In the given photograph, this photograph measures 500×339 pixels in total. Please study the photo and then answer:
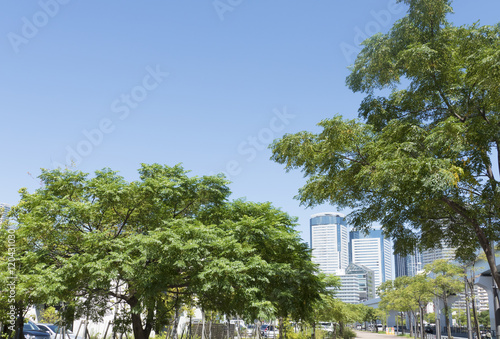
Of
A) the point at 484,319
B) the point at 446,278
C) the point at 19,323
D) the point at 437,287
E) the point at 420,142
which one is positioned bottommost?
the point at 484,319

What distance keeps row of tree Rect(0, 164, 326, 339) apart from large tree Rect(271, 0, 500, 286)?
312 cm

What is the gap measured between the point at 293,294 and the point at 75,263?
8.60 m

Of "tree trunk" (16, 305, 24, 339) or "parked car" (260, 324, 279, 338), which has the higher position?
"tree trunk" (16, 305, 24, 339)

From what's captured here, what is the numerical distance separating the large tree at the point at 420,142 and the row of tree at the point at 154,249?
3.12 meters

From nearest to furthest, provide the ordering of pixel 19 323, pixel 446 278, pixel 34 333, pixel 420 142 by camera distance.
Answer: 1. pixel 420 142
2. pixel 19 323
3. pixel 34 333
4. pixel 446 278

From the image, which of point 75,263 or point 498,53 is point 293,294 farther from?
point 498,53

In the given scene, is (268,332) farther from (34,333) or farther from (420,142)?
(420,142)

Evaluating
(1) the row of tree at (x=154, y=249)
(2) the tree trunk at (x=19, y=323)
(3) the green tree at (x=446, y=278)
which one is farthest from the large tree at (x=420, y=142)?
(3) the green tree at (x=446, y=278)

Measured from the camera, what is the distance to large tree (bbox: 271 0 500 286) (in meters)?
12.4

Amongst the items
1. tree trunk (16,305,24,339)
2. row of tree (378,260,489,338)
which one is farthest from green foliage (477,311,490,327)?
tree trunk (16,305,24,339)

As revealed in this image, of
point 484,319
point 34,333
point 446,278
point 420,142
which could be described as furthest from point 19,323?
point 484,319

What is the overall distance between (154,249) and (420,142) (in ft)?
32.7

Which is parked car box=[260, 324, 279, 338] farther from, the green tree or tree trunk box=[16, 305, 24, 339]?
tree trunk box=[16, 305, 24, 339]

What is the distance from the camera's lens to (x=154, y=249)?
15609mm
